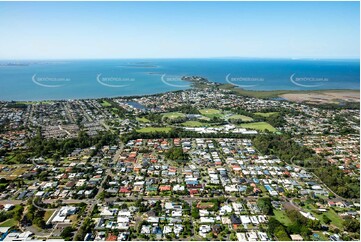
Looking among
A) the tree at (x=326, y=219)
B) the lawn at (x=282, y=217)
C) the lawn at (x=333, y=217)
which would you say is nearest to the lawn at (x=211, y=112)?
the lawn at (x=282, y=217)

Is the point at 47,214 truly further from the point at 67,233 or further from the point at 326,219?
the point at 326,219

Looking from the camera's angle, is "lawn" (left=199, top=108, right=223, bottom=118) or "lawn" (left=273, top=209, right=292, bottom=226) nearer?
"lawn" (left=273, top=209, right=292, bottom=226)

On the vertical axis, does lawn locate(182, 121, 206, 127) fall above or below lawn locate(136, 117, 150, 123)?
above

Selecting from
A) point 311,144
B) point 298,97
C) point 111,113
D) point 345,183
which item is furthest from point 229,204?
point 298,97

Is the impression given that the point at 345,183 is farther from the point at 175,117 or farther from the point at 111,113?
the point at 111,113

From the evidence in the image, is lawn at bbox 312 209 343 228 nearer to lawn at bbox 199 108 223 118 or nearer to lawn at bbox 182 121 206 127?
lawn at bbox 182 121 206 127

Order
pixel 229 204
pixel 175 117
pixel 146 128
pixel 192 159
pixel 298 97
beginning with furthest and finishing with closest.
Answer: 1. pixel 298 97
2. pixel 175 117
3. pixel 146 128
4. pixel 192 159
5. pixel 229 204

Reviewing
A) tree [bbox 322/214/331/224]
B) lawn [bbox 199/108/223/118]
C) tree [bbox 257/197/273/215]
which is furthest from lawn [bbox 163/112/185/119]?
tree [bbox 322/214/331/224]

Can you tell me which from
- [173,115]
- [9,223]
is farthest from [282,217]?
[173,115]

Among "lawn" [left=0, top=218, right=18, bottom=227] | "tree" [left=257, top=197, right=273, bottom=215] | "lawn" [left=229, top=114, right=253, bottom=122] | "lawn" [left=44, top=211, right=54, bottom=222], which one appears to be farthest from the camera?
"lawn" [left=229, top=114, right=253, bottom=122]
